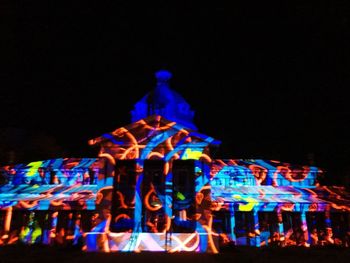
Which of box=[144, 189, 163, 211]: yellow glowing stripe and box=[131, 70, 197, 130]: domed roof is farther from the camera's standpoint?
box=[131, 70, 197, 130]: domed roof

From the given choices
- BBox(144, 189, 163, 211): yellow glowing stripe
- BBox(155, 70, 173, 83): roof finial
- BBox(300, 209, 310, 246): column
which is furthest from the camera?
BBox(155, 70, 173, 83): roof finial

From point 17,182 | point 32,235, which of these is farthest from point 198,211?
point 17,182

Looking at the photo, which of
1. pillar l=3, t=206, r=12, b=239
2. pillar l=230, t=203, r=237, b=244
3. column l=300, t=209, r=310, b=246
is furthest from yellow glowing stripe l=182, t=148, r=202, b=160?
pillar l=3, t=206, r=12, b=239

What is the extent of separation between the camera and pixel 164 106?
22.9 meters

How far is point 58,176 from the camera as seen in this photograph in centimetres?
1755

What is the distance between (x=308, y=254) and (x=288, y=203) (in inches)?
133

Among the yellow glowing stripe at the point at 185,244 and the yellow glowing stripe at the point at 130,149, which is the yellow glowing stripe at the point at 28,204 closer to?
the yellow glowing stripe at the point at 130,149

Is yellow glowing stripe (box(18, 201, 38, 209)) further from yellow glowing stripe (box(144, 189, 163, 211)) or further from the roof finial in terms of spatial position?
the roof finial

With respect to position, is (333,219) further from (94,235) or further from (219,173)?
(94,235)

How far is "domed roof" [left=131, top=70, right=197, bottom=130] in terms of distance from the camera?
22594 millimetres

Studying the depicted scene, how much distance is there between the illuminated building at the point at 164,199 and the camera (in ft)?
42.2

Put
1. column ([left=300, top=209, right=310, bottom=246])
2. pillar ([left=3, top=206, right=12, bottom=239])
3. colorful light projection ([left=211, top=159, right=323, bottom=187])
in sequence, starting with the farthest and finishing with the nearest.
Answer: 1. colorful light projection ([left=211, top=159, right=323, bottom=187])
2. pillar ([left=3, top=206, right=12, bottom=239])
3. column ([left=300, top=209, right=310, bottom=246])

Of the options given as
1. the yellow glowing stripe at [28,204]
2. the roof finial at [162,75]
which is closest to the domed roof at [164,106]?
the roof finial at [162,75]

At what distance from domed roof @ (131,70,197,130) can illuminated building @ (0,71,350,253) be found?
6.12m
